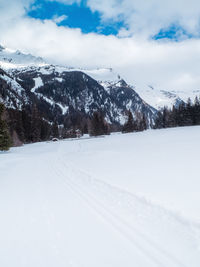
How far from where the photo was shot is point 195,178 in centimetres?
737

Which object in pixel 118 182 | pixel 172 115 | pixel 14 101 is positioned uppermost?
pixel 14 101

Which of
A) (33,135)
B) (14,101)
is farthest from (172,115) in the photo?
(14,101)

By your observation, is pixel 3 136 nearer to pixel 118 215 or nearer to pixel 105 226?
pixel 118 215

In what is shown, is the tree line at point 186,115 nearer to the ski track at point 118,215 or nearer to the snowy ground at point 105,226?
the snowy ground at point 105,226

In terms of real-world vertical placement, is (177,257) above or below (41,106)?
below

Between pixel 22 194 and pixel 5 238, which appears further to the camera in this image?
pixel 22 194

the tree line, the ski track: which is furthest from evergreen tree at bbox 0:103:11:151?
the tree line

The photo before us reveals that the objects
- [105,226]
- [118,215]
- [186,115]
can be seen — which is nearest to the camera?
[105,226]

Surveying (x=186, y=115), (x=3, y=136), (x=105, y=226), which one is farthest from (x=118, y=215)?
(x=186, y=115)

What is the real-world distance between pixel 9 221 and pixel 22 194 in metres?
2.43

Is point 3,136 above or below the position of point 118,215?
above

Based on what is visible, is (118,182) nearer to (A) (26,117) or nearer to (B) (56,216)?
(B) (56,216)

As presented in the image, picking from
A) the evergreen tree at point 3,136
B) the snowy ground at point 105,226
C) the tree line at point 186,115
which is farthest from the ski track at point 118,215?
the tree line at point 186,115

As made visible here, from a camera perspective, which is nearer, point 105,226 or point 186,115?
point 105,226
